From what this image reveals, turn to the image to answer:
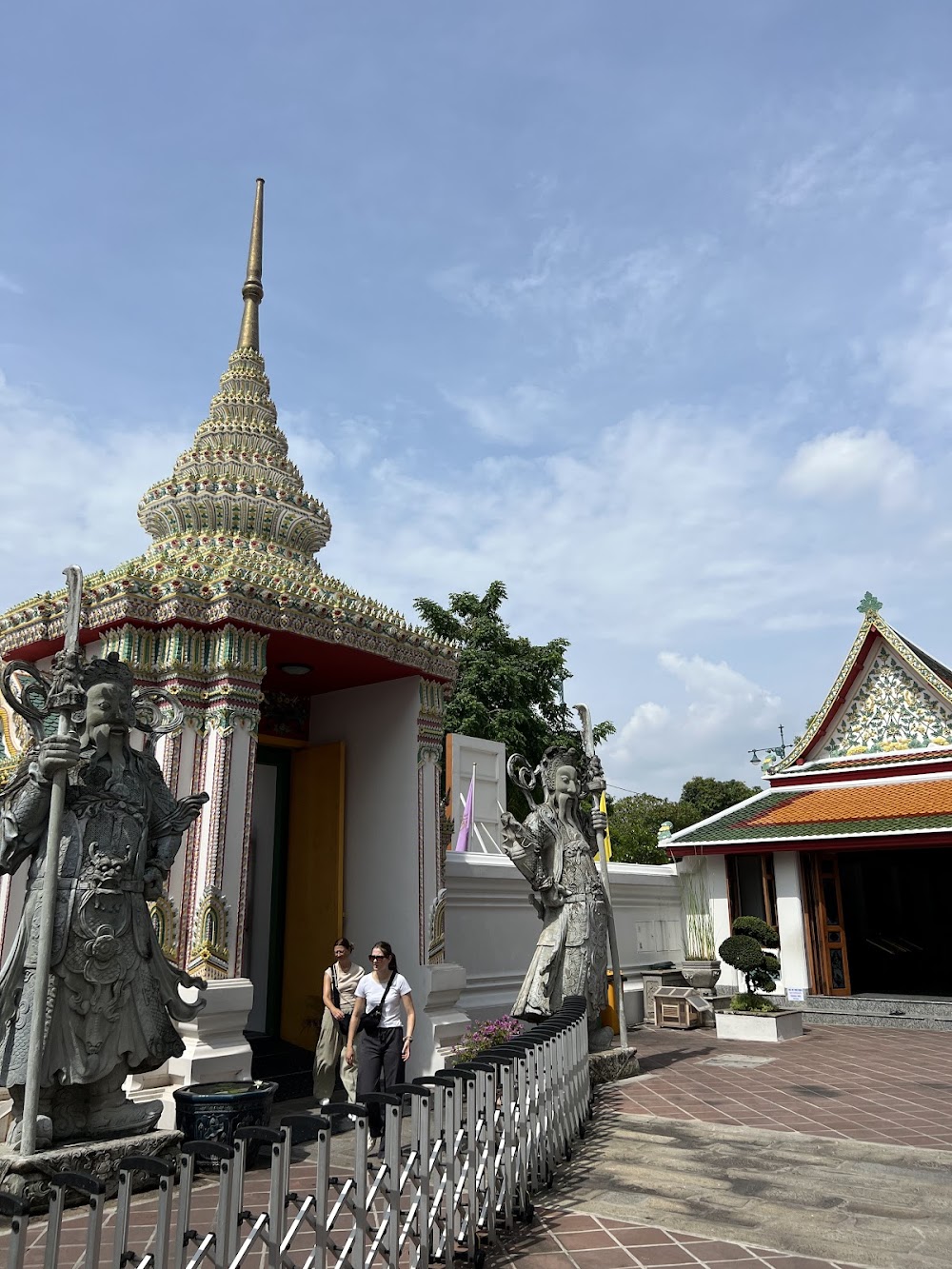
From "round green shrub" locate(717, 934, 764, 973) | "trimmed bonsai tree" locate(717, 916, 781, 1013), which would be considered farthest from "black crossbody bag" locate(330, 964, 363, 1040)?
"round green shrub" locate(717, 934, 764, 973)

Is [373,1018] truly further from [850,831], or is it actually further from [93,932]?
[850,831]

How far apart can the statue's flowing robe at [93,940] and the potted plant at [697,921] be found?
11.7 metres

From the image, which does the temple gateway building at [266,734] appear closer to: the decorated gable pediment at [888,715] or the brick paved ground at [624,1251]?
the brick paved ground at [624,1251]

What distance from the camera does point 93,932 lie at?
18.2 ft

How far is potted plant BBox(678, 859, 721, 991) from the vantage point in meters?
16.0

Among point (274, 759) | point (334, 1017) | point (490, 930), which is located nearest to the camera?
point (334, 1017)

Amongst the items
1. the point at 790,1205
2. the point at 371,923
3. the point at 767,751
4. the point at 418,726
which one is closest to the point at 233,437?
the point at 418,726

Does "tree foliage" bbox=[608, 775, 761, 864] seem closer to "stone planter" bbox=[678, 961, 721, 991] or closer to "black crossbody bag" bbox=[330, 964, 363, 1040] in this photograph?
"stone planter" bbox=[678, 961, 721, 991]

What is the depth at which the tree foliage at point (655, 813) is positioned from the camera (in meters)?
31.1

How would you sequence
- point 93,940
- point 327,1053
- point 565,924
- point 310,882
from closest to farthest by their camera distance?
point 93,940
point 327,1053
point 565,924
point 310,882

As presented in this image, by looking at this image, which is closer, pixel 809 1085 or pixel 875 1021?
pixel 809 1085

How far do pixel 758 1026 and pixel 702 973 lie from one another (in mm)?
3657

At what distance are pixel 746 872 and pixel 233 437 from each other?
11.3 m

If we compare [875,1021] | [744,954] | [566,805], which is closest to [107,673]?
[566,805]
